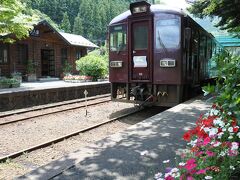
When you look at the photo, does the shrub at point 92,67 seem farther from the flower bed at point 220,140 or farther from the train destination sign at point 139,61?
the flower bed at point 220,140

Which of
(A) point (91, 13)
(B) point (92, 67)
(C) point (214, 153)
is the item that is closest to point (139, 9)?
(C) point (214, 153)

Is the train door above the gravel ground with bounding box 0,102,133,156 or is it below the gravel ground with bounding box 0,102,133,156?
above

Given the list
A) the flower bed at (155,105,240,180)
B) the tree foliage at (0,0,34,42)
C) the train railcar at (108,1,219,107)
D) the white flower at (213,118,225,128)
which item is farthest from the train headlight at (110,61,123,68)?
the white flower at (213,118,225,128)

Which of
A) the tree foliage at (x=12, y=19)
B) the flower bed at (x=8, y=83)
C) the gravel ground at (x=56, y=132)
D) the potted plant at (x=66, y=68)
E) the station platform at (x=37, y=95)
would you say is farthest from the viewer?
the potted plant at (x=66, y=68)

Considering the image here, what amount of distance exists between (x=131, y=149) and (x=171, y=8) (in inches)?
221

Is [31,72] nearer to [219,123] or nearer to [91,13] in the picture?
[219,123]

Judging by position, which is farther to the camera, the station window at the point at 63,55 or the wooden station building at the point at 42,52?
the station window at the point at 63,55

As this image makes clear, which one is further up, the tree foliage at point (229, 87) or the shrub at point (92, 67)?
the shrub at point (92, 67)

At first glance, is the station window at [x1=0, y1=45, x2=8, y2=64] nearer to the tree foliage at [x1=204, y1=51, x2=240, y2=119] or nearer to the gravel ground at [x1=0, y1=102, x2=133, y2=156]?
the gravel ground at [x1=0, y1=102, x2=133, y2=156]

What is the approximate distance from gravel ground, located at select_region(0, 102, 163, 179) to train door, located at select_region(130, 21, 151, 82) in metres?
1.36

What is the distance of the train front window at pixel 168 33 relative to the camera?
866 cm

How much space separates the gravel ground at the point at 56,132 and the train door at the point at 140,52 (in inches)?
53.7

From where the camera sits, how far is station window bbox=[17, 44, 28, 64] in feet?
70.3

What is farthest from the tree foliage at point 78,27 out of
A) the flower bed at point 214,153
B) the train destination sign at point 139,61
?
the flower bed at point 214,153
